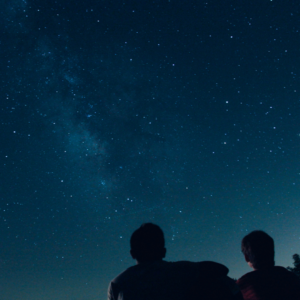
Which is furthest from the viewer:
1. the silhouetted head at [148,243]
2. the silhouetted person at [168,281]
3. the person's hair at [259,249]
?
the person's hair at [259,249]

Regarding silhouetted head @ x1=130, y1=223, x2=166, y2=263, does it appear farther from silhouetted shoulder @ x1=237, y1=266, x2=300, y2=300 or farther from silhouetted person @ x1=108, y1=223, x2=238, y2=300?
silhouetted shoulder @ x1=237, y1=266, x2=300, y2=300

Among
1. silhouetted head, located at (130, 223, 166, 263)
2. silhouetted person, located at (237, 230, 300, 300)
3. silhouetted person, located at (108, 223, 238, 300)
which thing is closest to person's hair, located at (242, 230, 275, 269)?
silhouetted person, located at (237, 230, 300, 300)

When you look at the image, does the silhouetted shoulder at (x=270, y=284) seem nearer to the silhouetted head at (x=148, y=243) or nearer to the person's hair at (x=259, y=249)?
the person's hair at (x=259, y=249)

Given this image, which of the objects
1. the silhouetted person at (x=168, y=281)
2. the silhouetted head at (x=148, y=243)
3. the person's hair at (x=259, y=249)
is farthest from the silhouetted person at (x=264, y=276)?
the silhouetted head at (x=148, y=243)

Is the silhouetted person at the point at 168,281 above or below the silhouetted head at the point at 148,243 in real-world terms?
below

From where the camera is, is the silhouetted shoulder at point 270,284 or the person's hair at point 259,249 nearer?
the silhouetted shoulder at point 270,284

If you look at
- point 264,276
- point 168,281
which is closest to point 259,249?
point 264,276

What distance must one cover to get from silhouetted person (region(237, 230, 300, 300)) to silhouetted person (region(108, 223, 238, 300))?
0.65 meters

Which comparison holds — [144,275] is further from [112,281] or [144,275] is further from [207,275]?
[207,275]

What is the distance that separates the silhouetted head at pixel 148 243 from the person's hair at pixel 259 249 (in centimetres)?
89

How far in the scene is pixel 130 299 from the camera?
1.54 meters

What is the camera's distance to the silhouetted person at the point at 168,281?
1390mm

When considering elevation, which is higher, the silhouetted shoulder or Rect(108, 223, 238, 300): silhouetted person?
Rect(108, 223, 238, 300): silhouetted person

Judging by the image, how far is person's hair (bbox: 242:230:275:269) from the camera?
6.84ft
